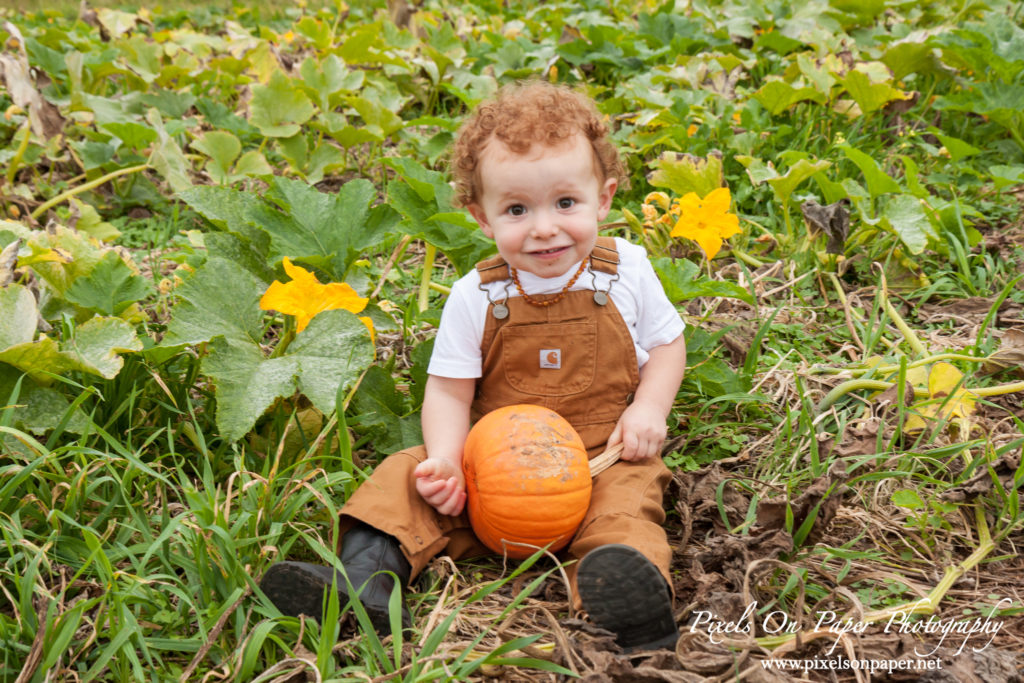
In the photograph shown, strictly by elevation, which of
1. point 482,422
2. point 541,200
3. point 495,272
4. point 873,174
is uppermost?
point 541,200

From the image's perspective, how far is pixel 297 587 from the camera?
5.24 ft

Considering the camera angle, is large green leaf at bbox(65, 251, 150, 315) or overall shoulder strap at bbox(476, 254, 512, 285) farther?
large green leaf at bbox(65, 251, 150, 315)

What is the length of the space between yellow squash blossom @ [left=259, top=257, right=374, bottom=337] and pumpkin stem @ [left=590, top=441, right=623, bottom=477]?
0.63 meters

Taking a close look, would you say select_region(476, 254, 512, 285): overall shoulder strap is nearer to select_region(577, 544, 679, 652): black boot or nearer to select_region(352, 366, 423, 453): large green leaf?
select_region(352, 366, 423, 453): large green leaf

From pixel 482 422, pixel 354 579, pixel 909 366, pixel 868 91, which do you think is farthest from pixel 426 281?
pixel 868 91

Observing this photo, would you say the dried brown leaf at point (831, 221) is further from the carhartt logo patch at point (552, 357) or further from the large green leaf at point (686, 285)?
the carhartt logo patch at point (552, 357)

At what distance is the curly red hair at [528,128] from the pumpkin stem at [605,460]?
62 centimetres

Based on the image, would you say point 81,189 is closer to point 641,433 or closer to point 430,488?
point 430,488

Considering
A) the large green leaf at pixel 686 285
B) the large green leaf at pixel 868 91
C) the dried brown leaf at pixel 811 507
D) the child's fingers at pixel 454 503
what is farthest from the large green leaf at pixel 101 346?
the large green leaf at pixel 868 91

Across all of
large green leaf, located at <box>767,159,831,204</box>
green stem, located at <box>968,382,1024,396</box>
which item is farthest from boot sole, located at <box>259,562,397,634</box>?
large green leaf, located at <box>767,159,831,204</box>

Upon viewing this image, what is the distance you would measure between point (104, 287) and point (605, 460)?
52.0 inches

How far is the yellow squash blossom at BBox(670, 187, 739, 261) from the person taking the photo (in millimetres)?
2539

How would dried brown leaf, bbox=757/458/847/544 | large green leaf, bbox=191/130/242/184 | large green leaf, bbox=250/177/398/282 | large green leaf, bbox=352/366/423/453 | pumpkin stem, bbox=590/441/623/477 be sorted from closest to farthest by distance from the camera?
1. dried brown leaf, bbox=757/458/847/544
2. pumpkin stem, bbox=590/441/623/477
3. large green leaf, bbox=352/366/423/453
4. large green leaf, bbox=250/177/398/282
5. large green leaf, bbox=191/130/242/184

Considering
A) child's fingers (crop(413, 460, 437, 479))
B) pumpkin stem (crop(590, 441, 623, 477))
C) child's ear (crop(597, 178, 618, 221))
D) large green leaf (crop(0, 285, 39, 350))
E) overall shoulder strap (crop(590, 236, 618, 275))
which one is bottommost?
pumpkin stem (crop(590, 441, 623, 477))
